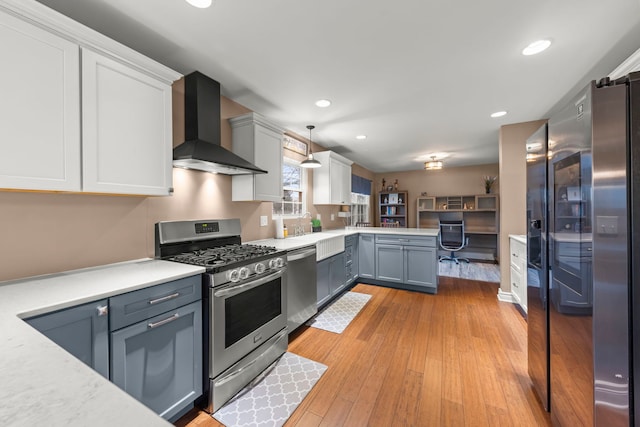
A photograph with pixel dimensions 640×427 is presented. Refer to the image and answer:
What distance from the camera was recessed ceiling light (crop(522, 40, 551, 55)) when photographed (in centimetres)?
178

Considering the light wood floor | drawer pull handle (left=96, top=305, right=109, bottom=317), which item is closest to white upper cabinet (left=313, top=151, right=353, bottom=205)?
the light wood floor

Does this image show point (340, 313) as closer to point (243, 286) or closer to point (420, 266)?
point (420, 266)

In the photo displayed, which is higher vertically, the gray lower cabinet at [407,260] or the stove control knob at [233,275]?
the stove control knob at [233,275]

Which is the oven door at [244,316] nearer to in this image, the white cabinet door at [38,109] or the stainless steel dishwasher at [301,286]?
the stainless steel dishwasher at [301,286]

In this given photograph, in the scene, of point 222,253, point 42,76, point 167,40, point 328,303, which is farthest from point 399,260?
point 42,76

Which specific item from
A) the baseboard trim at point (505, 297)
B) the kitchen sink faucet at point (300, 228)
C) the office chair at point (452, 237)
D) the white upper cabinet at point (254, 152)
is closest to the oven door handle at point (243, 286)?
the white upper cabinet at point (254, 152)

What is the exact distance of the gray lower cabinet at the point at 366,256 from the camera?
423cm

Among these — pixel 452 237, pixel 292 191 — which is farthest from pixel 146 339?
pixel 452 237

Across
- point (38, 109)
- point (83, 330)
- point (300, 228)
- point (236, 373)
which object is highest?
point (38, 109)

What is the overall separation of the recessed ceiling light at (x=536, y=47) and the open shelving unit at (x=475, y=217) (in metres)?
5.18

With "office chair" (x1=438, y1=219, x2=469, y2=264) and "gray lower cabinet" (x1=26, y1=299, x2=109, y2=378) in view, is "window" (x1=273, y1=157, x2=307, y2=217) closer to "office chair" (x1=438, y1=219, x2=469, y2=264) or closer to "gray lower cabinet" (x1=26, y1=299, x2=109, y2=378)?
"gray lower cabinet" (x1=26, y1=299, x2=109, y2=378)

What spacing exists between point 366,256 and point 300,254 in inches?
80.0

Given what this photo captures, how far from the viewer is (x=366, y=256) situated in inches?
169

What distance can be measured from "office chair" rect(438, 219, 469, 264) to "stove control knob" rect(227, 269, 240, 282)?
5326 millimetres
